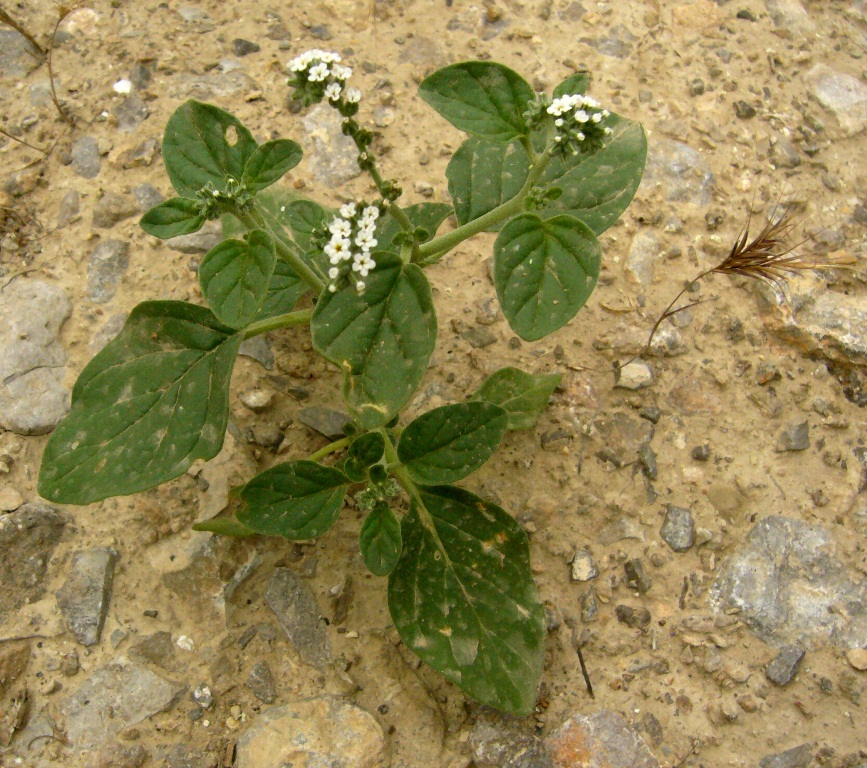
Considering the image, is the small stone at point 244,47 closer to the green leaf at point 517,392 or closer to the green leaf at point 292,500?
the green leaf at point 517,392

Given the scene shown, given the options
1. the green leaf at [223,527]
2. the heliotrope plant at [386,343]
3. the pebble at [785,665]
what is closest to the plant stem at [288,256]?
the heliotrope plant at [386,343]

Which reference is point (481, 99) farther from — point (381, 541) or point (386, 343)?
point (381, 541)

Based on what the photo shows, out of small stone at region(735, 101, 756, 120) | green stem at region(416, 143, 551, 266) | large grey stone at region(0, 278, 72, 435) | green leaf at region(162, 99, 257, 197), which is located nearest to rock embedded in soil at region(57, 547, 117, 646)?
large grey stone at region(0, 278, 72, 435)

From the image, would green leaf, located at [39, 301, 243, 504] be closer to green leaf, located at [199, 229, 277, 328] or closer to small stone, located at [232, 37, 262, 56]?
green leaf, located at [199, 229, 277, 328]

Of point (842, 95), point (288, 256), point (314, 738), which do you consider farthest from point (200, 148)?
point (842, 95)

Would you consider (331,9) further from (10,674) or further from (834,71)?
(10,674)
